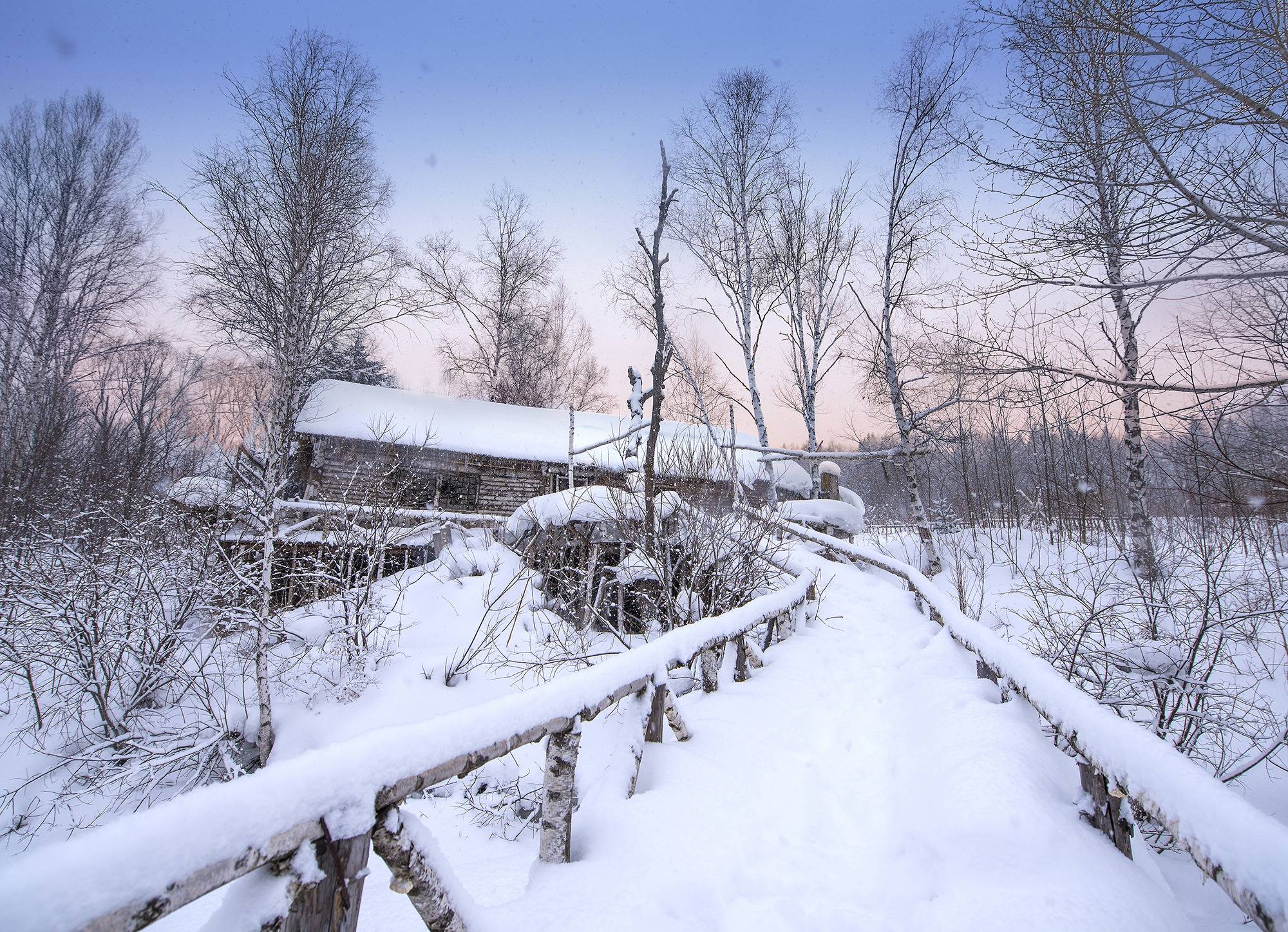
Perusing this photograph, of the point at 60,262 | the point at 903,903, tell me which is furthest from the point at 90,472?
the point at 903,903

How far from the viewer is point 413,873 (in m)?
1.59

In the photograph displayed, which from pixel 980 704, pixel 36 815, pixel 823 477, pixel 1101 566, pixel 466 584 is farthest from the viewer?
pixel 823 477

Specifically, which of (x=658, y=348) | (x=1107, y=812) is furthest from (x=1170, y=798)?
(x=658, y=348)

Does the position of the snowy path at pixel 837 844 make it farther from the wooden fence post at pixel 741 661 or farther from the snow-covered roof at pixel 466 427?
the snow-covered roof at pixel 466 427

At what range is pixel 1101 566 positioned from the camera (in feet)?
33.0

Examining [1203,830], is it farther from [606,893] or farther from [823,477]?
[823,477]

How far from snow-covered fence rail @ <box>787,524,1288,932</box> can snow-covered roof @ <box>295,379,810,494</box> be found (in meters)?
12.6

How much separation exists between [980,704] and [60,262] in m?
26.5

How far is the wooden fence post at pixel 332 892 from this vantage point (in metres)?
1.35

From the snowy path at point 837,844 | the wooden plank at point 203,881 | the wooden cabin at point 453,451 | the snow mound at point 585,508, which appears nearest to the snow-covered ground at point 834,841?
the snowy path at point 837,844

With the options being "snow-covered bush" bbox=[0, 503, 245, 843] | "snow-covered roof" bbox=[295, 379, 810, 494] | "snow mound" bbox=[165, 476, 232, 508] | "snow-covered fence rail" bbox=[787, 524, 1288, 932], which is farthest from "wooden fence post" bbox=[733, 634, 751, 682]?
"snow-covered roof" bbox=[295, 379, 810, 494]

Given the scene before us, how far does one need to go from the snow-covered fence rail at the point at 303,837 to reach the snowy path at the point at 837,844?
1.32 feet

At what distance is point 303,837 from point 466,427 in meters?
17.2

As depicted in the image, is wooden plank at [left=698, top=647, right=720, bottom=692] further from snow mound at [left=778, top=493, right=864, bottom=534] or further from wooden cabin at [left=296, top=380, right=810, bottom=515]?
wooden cabin at [left=296, top=380, right=810, bottom=515]
